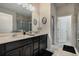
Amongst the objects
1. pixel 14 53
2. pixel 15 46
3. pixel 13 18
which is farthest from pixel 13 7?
pixel 14 53

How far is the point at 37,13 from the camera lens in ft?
11.1

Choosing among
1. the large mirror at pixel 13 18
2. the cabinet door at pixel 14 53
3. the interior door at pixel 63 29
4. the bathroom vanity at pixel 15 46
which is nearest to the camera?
the bathroom vanity at pixel 15 46

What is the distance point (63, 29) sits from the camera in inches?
96.7

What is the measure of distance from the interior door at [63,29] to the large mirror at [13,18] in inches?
33.6

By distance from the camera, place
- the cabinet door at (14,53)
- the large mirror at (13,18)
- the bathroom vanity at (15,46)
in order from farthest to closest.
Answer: the large mirror at (13,18), the cabinet door at (14,53), the bathroom vanity at (15,46)

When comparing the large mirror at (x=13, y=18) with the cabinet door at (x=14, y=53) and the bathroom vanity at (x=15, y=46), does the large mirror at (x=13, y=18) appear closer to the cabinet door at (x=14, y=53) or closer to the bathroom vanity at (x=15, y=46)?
the bathroom vanity at (x=15, y=46)

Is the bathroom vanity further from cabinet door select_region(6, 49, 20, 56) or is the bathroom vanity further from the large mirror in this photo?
the large mirror

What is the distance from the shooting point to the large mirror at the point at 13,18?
2010mm

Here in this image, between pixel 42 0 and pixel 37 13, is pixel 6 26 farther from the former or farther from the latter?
pixel 37 13

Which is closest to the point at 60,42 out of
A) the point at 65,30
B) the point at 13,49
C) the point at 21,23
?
the point at 65,30

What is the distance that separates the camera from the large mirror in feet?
6.59

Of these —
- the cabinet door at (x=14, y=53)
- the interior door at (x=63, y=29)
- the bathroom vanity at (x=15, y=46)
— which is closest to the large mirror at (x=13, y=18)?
the bathroom vanity at (x=15, y=46)

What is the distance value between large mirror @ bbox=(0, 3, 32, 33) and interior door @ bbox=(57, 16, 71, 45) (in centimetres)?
85

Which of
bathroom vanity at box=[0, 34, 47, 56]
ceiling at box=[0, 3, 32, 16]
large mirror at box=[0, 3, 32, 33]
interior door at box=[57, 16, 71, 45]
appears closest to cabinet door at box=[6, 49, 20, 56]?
bathroom vanity at box=[0, 34, 47, 56]
